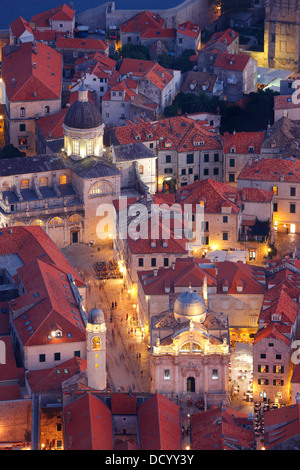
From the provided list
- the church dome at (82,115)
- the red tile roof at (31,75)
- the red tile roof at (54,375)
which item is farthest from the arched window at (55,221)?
A: the red tile roof at (54,375)

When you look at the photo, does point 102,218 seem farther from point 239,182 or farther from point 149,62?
point 149,62

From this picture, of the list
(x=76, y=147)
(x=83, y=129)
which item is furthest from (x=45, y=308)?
(x=76, y=147)

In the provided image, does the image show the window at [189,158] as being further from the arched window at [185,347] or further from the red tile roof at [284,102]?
the arched window at [185,347]

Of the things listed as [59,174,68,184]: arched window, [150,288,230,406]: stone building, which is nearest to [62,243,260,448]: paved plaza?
[150,288,230,406]: stone building

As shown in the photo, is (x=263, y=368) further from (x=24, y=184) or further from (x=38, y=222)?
(x=24, y=184)

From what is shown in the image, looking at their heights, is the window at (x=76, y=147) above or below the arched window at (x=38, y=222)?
above

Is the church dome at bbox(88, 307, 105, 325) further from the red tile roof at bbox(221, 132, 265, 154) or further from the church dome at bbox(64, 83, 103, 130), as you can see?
the red tile roof at bbox(221, 132, 265, 154)
